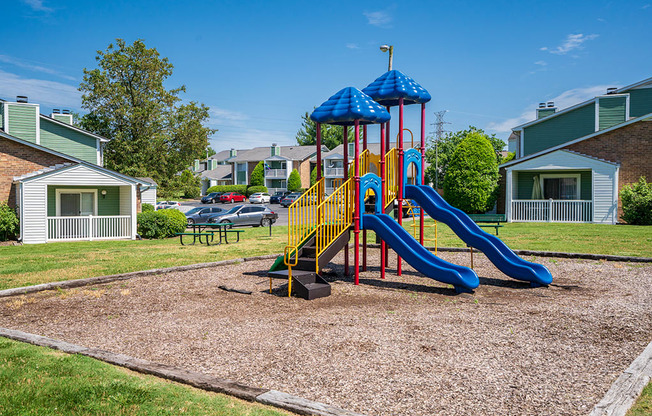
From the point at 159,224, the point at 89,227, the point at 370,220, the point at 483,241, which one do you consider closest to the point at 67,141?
the point at 89,227

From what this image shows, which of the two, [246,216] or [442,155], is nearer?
[246,216]

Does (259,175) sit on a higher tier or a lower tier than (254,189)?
higher

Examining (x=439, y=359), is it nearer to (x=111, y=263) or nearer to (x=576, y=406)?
(x=576, y=406)

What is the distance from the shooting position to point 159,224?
24219 mm

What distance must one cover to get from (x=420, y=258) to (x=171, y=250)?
418 inches

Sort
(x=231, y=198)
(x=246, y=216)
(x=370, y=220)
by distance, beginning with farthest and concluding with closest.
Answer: (x=231, y=198) < (x=246, y=216) < (x=370, y=220)

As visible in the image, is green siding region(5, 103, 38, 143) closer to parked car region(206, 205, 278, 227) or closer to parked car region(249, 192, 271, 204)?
parked car region(206, 205, 278, 227)

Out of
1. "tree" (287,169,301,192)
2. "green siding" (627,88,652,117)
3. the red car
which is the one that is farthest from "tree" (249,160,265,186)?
"green siding" (627,88,652,117)

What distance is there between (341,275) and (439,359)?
6817 mm

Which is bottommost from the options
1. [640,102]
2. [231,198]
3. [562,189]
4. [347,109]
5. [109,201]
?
[109,201]

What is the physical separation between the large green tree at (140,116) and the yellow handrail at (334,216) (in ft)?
90.6

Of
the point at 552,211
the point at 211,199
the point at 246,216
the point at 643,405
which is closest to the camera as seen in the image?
the point at 643,405

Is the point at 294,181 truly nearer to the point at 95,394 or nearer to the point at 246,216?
the point at 246,216

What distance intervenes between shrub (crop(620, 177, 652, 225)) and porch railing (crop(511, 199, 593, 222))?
70.2 inches
